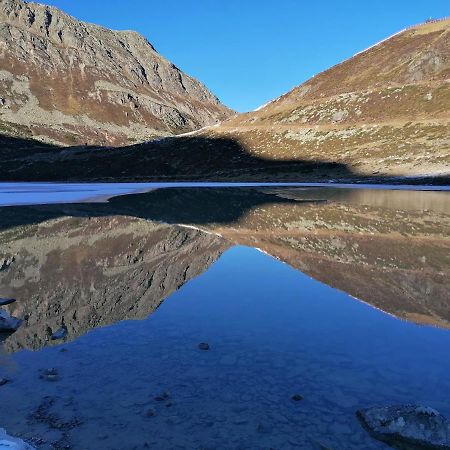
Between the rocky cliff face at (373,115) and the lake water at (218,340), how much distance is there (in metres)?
60.2

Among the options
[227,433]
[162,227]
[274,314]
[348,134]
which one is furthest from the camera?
[348,134]

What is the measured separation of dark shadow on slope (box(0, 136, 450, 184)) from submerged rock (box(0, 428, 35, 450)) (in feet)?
245

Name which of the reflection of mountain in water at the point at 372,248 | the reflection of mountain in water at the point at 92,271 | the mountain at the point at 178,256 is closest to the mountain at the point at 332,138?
the reflection of mountain in water at the point at 372,248

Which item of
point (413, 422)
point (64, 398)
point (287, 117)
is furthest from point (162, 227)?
point (287, 117)

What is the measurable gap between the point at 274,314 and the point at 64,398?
570 cm

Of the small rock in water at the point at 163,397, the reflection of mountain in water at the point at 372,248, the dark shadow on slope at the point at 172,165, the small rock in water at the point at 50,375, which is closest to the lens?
the small rock in water at the point at 163,397

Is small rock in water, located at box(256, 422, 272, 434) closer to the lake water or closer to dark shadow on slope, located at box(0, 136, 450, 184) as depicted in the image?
the lake water

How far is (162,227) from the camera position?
2600 centimetres

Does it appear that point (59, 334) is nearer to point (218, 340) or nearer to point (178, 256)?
point (218, 340)

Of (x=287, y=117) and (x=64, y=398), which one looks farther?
(x=287, y=117)

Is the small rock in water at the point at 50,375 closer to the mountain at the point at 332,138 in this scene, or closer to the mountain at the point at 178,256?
the mountain at the point at 178,256

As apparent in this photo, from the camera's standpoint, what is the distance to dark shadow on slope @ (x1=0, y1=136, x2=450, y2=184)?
8938 cm

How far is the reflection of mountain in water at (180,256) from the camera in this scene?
1187cm

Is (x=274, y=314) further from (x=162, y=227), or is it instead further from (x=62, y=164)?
(x=62, y=164)
